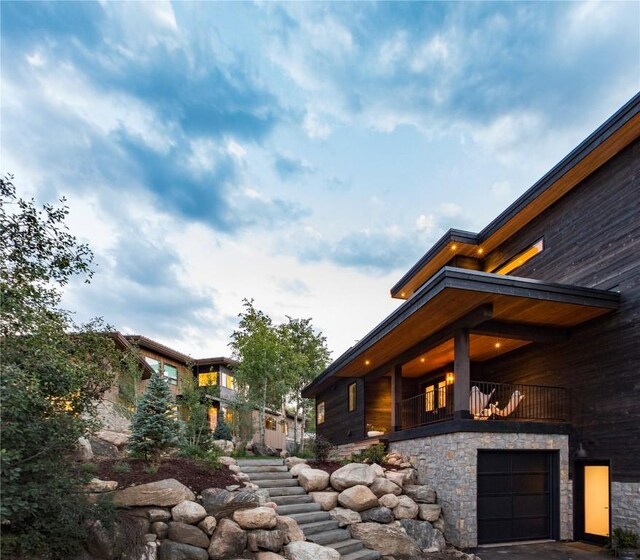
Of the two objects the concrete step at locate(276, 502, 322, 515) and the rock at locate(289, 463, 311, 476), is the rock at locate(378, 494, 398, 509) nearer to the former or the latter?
the concrete step at locate(276, 502, 322, 515)

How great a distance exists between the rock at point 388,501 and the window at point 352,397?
751 centimetres

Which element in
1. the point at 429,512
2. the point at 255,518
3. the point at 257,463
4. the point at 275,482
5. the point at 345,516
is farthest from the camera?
the point at 257,463

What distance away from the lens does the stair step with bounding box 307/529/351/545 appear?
7.49 m

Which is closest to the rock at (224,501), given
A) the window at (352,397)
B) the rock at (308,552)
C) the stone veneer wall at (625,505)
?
the rock at (308,552)

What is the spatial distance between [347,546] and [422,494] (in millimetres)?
2141

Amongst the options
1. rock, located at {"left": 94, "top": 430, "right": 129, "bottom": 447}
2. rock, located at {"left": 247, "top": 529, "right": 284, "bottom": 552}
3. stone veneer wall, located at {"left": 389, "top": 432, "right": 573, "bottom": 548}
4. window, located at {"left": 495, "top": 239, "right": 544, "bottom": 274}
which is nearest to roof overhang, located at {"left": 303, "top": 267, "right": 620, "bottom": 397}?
stone veneer wall, located at {"left": 389, "top": 432, "right": 573, "bottom": 548}

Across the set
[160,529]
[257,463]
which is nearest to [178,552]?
[160,529]

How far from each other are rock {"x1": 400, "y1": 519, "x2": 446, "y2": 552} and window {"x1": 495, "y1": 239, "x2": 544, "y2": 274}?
6.98 m

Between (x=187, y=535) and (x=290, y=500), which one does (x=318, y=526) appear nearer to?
(x=290, y=500)

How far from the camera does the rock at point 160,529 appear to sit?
6480mm

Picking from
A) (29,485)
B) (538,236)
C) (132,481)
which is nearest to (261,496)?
(132,481)

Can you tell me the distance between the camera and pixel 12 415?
437cm

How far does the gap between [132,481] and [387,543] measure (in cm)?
429

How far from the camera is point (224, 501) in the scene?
7.11 meters
